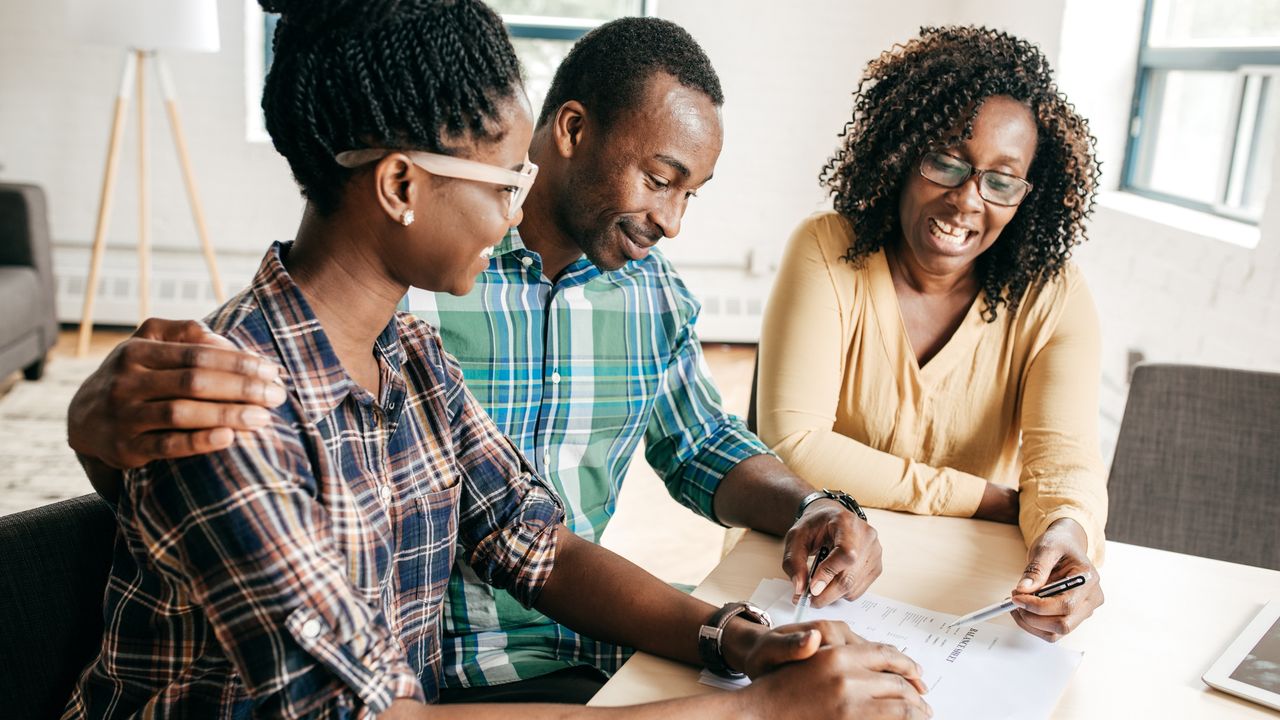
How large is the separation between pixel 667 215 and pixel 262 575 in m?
0.87

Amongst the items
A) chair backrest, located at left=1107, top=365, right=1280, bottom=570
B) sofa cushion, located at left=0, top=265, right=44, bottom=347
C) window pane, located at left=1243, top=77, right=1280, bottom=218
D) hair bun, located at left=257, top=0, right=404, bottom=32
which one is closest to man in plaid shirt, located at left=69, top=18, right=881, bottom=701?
hair bun, located at left=257, top=0, right=404, bottom=32

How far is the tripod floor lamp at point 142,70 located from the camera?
4.19 metres

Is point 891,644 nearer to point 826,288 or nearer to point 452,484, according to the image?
point 452,484

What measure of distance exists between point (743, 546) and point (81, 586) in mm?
781

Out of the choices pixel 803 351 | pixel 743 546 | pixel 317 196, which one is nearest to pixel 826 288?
pixel 803 351

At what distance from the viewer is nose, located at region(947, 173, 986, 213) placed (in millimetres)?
1794

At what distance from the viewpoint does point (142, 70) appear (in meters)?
4.45

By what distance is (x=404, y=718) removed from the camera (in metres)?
0.90

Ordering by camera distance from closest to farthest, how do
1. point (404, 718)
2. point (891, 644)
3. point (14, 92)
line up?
point (404, 718)
point (891, 644)
point (14, 92)

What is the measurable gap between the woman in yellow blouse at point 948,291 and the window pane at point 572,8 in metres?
3.42

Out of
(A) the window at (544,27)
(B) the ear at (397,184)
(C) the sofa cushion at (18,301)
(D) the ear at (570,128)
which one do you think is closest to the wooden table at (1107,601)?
(B) the ear at (397,184)

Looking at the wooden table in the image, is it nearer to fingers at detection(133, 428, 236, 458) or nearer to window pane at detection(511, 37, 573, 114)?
fingers at detection(133, 428, 236, 458)

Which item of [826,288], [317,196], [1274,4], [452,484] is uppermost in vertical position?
[1274,4]

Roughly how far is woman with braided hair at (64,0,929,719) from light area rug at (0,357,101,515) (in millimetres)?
2443
